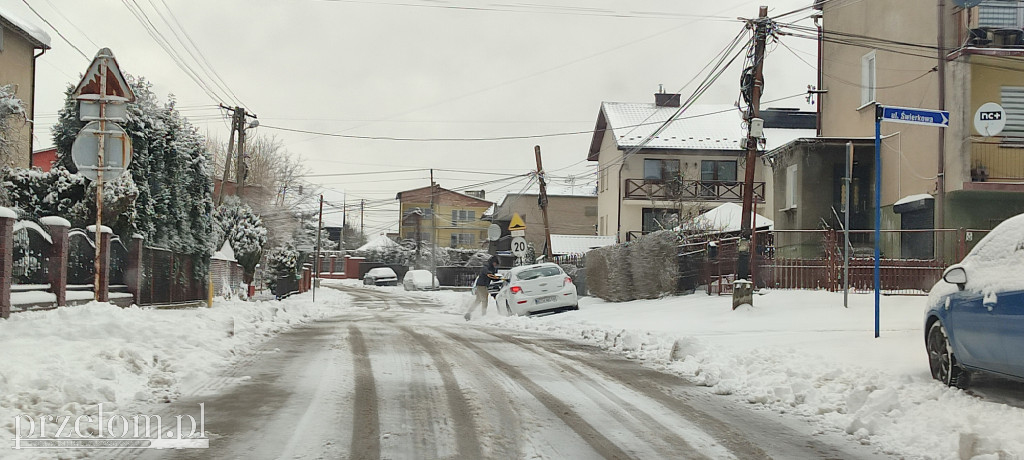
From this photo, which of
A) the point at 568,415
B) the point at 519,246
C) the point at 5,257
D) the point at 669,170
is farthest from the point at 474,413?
the point at 669,170

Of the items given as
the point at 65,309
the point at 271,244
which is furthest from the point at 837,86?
the point at 271,244

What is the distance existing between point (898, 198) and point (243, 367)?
1937 centimetres

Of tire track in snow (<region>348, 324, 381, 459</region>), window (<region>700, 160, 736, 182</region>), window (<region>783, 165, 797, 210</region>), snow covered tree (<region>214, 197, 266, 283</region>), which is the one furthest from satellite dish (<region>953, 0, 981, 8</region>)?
snow covered tree (<region>214, 197, 266, 283</region>)

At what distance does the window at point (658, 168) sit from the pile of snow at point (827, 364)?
93.6 ft

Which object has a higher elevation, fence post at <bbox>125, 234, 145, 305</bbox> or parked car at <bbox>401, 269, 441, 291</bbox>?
fence post at <bbox>125, 234, 145, 305</bbox>

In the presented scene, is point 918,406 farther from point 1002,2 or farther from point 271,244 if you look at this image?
point 271,244

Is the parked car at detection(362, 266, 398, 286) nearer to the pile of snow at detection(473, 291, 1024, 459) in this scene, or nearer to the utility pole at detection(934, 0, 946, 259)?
Answer: the pile of snow at detection(473, 291, 1024, 459)

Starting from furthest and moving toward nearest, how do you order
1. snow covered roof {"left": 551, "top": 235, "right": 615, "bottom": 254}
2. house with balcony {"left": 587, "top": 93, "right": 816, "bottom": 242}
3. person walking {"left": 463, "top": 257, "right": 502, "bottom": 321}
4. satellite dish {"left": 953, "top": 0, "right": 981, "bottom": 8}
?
snow covered roof {"left": 551, "top": 235, "right": 615, "bottom": 254} → house with balcony {"left": 587, "top": 93, "right": 816, "bottom": 242} → person walking {"left": 463, "top": 257, "right": 502, "bottom": 321} → satellite dish {"left": 953, "top": 0, "right": 981, "bottom": 8}

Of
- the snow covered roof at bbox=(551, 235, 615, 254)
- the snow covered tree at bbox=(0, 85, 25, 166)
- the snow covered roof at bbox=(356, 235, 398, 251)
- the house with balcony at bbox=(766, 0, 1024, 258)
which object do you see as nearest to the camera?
the snow covered tree at bbox=(0, 85, 25, 166)

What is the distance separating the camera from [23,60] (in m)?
26.1

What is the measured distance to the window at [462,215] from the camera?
103m

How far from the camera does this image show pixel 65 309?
1144 centimetres

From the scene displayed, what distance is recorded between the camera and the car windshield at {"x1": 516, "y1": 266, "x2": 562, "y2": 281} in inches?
904

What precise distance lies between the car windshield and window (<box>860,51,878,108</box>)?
1057 centimetres
